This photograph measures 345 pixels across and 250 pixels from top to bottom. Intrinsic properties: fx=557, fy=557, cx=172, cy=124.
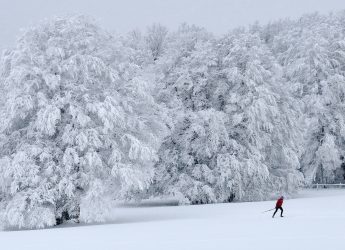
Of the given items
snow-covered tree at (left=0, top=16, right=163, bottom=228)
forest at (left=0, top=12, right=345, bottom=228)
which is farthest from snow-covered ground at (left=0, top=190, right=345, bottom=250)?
forest at (left=0, top=12, right=345, bottom=228)

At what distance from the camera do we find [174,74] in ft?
140

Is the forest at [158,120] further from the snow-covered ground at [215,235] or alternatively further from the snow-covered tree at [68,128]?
the snow-covered ground at [215,235]

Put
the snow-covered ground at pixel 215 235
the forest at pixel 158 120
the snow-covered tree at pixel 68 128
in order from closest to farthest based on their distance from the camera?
the snow-covered ground at pixel 215 235, the snow-covered tree at pixel 68 128, the forest at pixel 158 120

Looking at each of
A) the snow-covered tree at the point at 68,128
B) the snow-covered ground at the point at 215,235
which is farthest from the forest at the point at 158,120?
the snow-covered ground at the point at 215,235

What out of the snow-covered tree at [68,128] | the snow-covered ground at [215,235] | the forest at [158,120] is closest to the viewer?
the snow-covered ground at [215,235]

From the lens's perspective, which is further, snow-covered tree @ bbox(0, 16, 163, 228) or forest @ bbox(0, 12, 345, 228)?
forest @ bbox(0, 12, 345, 228)

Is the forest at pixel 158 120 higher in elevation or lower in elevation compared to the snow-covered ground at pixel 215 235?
higher

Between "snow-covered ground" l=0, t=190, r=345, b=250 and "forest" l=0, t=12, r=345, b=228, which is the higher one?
"forest" l=0, t=12, r=345, b=228

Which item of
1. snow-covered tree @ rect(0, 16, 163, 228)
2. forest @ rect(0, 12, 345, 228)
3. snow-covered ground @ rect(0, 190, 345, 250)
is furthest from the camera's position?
forest @ rect(0, 12, 345, 228)

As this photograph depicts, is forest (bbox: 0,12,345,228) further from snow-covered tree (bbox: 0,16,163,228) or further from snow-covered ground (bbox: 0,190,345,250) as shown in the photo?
snow-covered ground (bbox: 0,190,345,250)

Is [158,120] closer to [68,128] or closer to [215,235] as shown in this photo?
[68,128]

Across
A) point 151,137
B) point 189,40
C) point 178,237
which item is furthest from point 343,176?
point 178,237

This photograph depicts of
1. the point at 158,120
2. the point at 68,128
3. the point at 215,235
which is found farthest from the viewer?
the point at 158,120

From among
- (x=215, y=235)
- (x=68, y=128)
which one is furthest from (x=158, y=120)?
(x=215, y=235)
